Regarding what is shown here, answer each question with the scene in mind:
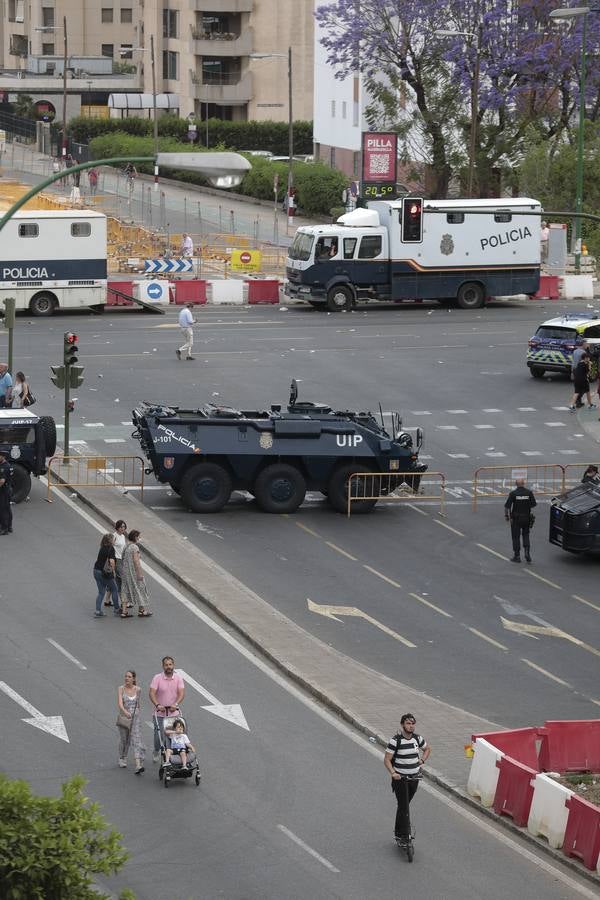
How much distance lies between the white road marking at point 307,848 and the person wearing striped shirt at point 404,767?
30.4 inches

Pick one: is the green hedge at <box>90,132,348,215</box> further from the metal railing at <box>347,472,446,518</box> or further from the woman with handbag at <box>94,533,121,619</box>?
the woman with handbag at <box>94,533,121,619</box>

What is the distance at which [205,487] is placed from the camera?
3136 centimetres

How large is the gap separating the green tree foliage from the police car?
110 ft

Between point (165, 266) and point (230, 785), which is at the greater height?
point (165, 266)

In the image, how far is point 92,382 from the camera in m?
42.9

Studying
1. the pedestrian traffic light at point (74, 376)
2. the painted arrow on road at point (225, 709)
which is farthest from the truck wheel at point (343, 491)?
the painted arrow on road at point (225, 709)

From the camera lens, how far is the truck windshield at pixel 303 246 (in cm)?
5516

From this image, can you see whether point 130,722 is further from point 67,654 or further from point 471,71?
point 471,71

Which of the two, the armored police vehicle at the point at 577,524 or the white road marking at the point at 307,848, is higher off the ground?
the armored police vehicle at the point at 577,524

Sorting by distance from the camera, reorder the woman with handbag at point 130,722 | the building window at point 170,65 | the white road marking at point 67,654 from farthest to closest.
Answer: the building window at point 170,65
the white road marking at point 67,654
the woman with handbag at point 130,722

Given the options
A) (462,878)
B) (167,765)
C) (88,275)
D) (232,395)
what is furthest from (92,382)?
(462,878)

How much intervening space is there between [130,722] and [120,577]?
6.54 m

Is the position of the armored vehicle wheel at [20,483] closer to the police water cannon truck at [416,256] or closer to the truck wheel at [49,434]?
the truck wheel at [49,434]

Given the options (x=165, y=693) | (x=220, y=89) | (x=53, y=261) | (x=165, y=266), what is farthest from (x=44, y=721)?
(x=220, y=89)
